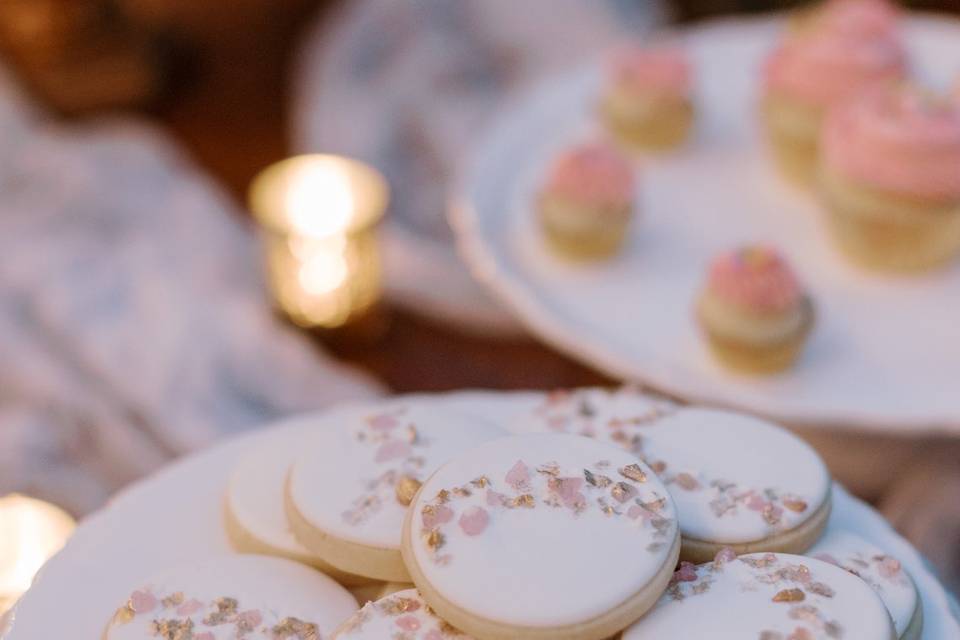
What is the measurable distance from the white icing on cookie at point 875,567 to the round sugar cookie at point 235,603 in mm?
352

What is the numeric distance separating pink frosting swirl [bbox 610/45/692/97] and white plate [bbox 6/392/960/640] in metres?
0.93

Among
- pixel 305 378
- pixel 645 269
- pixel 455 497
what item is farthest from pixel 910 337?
pixel 305 378

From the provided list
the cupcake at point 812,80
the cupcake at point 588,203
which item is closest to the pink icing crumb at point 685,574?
the cupcake at point 588,203

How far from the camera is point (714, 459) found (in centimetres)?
82

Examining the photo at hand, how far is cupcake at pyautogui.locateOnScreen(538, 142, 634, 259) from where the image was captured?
1.50 metres

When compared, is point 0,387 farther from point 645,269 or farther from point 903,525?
point 903,525

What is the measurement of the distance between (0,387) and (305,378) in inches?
19.8

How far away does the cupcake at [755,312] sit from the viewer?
1.29 meters

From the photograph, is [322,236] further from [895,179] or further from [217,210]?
[895,179]

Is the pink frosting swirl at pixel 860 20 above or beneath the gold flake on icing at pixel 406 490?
above

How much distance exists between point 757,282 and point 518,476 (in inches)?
25.2

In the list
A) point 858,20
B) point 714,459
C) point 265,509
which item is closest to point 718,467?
point 714,459

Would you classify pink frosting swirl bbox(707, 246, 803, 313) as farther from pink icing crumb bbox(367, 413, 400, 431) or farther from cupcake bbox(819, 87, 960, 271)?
pink icing crumb bbox(367, 413, 400, 431)

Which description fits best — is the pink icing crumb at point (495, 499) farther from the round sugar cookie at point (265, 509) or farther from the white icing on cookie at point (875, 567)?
the white icing on cookie at point (875, 567)
